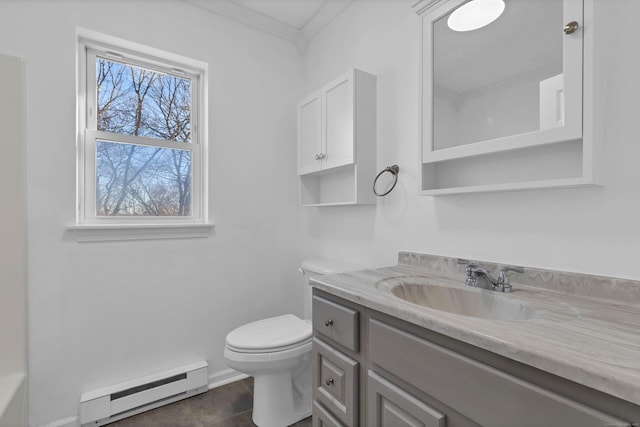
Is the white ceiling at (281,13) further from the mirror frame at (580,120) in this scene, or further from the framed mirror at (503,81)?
the mirror frame at (580,120)

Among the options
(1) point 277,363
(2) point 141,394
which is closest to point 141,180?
(2) point 141,394

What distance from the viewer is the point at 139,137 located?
187 centimetres

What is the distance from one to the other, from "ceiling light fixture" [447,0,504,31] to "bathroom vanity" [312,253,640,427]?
970 mm

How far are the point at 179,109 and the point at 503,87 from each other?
1.87m

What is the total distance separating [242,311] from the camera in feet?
6.97

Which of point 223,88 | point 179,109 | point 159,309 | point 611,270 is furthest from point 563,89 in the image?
point 159,309

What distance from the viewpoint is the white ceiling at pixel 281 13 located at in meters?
2.00

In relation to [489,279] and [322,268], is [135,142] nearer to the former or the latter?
[322,268]

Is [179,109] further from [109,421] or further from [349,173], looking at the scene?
[109,421]

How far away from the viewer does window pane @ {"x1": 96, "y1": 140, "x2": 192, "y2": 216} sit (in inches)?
70.4

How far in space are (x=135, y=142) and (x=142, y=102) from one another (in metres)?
0.28

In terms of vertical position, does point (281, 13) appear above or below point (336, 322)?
above

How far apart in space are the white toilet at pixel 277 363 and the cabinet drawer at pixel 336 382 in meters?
0.35

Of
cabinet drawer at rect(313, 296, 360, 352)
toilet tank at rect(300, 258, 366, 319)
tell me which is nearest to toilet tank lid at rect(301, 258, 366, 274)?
toilet tank at rect(300, 258, 366, 319)
